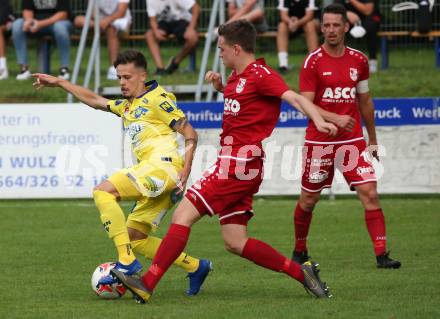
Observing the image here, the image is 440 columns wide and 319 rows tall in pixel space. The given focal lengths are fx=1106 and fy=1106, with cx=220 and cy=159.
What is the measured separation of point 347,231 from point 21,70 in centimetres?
827

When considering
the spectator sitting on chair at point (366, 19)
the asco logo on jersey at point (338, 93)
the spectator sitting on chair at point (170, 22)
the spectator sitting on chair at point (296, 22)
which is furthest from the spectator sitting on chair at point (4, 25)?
the asco logo on jersey at point (338, 93)

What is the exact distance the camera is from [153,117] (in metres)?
8.73

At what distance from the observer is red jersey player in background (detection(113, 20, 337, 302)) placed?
7.77 m

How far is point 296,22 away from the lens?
57.5ft

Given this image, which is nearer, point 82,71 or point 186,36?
point 186,36

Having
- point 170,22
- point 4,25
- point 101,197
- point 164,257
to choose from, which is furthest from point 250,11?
point 164,257

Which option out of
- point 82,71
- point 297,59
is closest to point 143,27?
point 82,71

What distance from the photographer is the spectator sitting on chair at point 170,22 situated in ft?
58.1

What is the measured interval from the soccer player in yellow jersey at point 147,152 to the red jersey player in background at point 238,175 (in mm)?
524

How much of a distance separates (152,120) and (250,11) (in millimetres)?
9016

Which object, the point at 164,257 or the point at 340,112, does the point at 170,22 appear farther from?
the point at 164,257

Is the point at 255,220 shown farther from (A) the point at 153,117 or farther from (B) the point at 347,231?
(A) the point at 153,117

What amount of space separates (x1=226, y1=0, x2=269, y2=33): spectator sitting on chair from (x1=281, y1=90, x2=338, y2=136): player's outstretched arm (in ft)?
31.5

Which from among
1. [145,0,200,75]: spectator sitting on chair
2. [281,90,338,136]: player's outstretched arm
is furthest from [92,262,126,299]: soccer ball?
[145,0,200,75]: spectator sitting on chair
